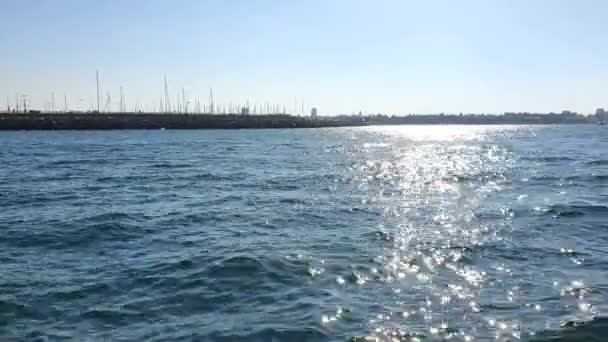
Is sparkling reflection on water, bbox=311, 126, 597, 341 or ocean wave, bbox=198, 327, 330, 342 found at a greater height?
sparkling reflection on water, bbox=311, 126, 597, 341


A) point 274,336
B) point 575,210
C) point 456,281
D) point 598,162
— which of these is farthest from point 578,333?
point 598,162

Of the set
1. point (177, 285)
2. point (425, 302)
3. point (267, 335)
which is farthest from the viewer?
point (177, 285)

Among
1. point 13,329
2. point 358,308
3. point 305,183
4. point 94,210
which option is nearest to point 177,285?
point 13,329

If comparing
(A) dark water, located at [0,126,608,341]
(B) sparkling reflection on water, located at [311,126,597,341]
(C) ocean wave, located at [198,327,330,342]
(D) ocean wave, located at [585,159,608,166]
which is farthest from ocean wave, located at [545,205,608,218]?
(D) ocean wave, located at [585,159,608,166]

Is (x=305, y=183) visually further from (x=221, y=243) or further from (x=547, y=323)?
(x=547, y=323)

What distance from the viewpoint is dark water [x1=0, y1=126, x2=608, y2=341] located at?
8.66 metres

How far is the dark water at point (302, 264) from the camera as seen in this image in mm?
8664

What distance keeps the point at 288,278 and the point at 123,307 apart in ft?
11.2

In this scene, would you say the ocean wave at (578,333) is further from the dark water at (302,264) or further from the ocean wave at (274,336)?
the ocean wave at (274,336)

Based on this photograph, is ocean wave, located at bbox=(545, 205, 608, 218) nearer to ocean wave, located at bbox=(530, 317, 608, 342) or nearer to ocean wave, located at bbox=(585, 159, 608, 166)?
ocean wave, located at bbox=(530, 317, 608, 342)

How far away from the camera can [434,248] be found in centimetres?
1376

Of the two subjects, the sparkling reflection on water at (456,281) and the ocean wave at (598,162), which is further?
the ocean wave at (598,162)

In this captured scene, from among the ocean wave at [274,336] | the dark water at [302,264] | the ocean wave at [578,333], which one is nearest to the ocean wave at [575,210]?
the dark water at [302,264]

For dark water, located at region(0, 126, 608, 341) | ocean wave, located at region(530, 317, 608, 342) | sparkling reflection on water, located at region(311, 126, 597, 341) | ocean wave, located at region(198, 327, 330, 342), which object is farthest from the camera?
dark water, located at region(0, 126, 608, 341)
